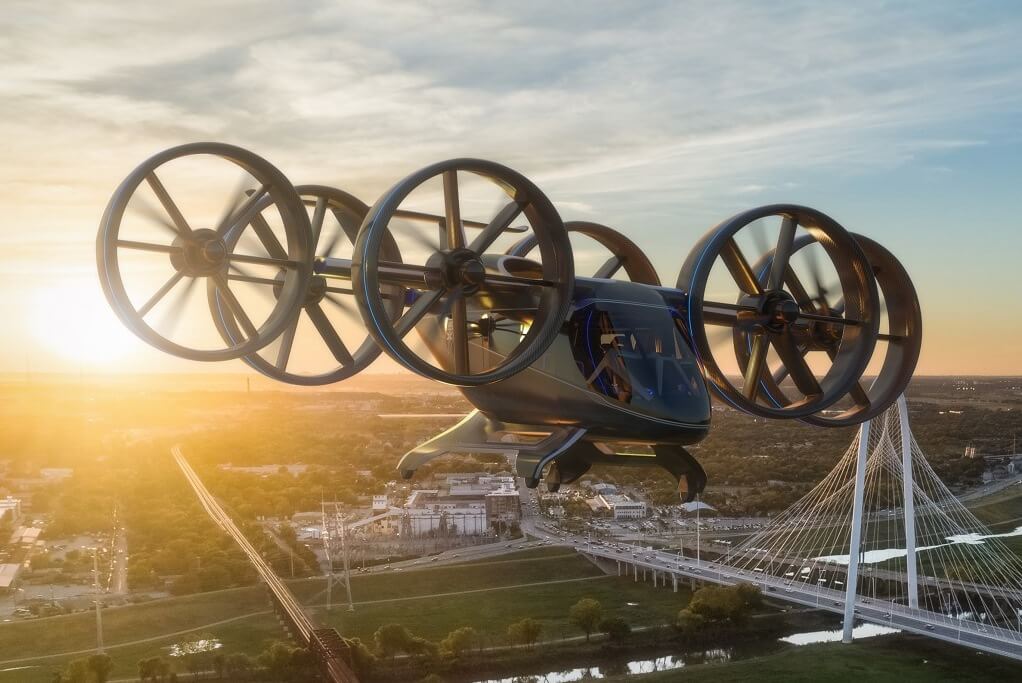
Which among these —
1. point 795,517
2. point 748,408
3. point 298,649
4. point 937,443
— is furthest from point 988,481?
point 748,408

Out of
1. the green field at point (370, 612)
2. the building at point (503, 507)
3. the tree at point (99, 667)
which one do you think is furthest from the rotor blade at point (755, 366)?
the building at point (503, 507)

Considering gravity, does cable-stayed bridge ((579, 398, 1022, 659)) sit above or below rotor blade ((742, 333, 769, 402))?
below

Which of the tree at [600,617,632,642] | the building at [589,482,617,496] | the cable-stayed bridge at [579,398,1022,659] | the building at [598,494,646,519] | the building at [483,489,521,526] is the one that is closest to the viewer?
the tree at [600,617,632,642]

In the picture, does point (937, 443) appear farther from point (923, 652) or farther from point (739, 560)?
point (923, 652)

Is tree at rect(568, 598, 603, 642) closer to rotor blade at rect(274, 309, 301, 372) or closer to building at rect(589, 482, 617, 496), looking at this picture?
rotor blade at rect(274, 309, 301, 372)

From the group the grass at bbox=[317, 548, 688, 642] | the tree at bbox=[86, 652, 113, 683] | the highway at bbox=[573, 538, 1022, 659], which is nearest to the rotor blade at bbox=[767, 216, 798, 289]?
the highway at bbox=[573, 538, 1022, 659]

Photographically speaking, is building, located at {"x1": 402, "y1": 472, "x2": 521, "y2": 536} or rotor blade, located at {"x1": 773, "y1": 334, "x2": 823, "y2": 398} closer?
rotor blade, located at {"x1": 773, "y1": 334, "x2": 823, "y2": 398}
